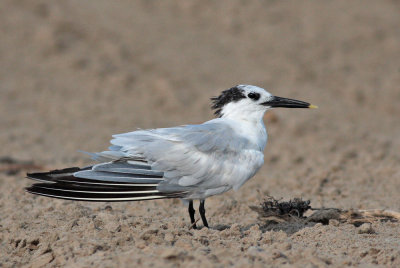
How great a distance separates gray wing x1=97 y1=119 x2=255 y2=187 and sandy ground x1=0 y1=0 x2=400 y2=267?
413 mm

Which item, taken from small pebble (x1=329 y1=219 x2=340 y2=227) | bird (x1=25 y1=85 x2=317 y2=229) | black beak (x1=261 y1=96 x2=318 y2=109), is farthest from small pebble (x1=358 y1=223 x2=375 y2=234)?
black beak (x1=261 y1=96 x2=318 y2=109)

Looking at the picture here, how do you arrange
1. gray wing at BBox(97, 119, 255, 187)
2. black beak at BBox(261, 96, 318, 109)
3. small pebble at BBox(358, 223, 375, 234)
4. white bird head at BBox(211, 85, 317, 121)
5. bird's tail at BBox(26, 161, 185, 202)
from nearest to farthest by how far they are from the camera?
bird's tail at BBox(26, 161, 185, 202)
gray wing at BBox(97, 119, 255, 187)
small pebble at BBox(358, 223, 375, 234)
white bird head at BBox(211, 85, 317, 121)
black beak at BBox(261, 96, 318, 109)

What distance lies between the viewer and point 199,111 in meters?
11.2

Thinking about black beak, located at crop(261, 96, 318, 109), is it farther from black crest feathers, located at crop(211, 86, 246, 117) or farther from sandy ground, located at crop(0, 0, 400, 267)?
sandy ground, located at crop(0, 0, 400, 267)

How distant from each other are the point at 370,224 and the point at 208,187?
1.44 meters

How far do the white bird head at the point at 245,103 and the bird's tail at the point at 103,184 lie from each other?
45.8 inches

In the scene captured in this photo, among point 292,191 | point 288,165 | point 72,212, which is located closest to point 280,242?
point 72,212

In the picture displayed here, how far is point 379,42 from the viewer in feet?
45.9

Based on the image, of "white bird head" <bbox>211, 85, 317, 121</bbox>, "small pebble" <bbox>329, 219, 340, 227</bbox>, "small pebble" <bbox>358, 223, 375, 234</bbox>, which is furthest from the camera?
"white bird head" <bbox>211, 85, 317, 121</bbox>

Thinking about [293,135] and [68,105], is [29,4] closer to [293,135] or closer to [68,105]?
[68,105]

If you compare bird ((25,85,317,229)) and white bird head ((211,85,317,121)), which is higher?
white bird head ((211,85,317,121))

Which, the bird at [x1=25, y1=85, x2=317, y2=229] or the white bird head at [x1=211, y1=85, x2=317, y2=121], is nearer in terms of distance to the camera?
the bird at [x1=25, y1=85, x2=317, y2=229]

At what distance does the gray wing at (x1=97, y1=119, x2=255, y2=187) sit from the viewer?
4613mm

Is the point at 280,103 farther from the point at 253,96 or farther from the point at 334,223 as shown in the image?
the point at 334,223
